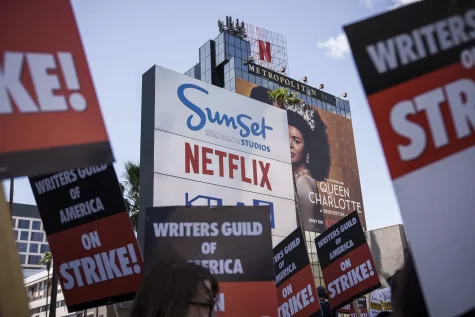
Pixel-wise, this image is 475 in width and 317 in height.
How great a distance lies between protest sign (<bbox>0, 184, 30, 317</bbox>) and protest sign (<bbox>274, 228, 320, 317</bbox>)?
17.3 feet

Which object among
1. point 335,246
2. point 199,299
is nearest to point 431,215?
point 199,299

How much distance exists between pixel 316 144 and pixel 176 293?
47.0 meters

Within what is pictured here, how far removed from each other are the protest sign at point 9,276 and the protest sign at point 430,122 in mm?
1707

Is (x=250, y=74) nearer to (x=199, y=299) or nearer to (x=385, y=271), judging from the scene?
(x=385, y=271)

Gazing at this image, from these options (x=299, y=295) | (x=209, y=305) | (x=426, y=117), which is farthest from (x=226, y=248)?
(x=299, y=295)

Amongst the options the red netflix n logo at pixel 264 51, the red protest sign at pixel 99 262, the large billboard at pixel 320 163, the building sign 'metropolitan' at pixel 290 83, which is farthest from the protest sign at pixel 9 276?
the red netflix n logo at pixel 264 51

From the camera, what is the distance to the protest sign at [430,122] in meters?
1.46

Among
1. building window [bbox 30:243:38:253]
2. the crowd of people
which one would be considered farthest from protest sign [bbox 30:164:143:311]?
building window [bbox 30:243:38:253]

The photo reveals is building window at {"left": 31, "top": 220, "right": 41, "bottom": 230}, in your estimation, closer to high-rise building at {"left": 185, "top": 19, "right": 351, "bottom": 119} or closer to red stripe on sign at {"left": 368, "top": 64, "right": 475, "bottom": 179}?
high-rise building at {"left": 185, "top": 19, "right": 351, "bottom": 119}

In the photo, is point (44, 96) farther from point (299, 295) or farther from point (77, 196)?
point (299, 295)

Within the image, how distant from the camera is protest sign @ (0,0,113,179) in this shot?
1404 millimetres

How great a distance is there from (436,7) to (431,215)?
0.78 metres

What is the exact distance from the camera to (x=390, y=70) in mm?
1611

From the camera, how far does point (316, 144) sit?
48.6 metres
